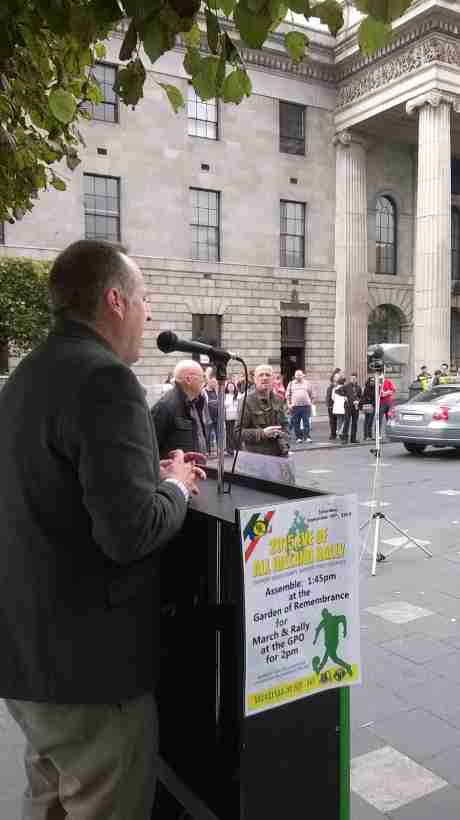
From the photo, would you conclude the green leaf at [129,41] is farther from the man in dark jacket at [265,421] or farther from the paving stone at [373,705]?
the man in dark jacket at [265,421]

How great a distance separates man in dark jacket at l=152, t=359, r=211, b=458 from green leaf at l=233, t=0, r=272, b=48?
377cm

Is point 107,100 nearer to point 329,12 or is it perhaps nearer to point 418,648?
point 418,648

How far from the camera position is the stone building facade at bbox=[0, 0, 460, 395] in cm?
2456

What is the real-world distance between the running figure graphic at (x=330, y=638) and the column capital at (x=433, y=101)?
27257mm

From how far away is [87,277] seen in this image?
1914 mm

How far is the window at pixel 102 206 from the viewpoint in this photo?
24172mm

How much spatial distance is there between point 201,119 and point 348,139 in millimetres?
6781

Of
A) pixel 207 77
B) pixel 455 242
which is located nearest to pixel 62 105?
pixel 207 77

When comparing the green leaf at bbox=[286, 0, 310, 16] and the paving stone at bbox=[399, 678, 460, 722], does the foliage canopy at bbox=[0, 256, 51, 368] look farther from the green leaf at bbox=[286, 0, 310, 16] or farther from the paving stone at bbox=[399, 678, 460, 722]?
the green leaf at bbox=[286, 0, 310, 16]

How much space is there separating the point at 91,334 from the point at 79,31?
116 centimetres

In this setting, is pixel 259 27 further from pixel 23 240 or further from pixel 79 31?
pixel 23 240

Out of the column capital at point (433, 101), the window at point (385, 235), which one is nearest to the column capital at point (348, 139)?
the window at point (385, 235)

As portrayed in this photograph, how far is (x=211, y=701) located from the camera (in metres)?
2.06

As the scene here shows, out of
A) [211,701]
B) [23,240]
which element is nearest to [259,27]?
[211,701]
